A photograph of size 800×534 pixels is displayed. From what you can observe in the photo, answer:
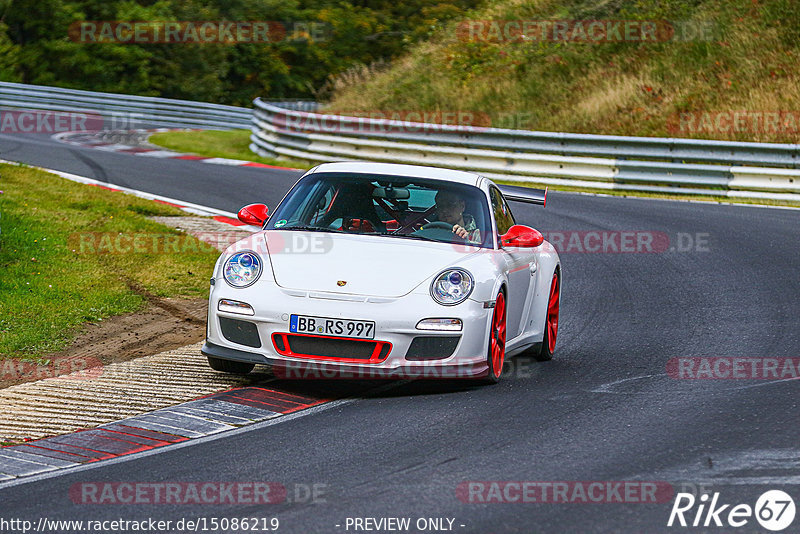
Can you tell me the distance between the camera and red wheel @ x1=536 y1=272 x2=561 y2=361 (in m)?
8.67

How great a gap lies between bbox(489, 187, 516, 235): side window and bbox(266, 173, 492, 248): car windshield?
0.14m

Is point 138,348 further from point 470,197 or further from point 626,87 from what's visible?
point 626,87

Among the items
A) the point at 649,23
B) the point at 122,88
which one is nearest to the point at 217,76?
the point at 122,88

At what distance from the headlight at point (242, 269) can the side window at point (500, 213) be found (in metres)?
1.84

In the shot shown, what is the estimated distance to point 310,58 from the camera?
48438 millimetres

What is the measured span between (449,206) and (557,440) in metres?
2.52

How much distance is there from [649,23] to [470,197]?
22758 millimetres

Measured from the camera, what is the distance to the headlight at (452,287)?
7258 mm

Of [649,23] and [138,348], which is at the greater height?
[649,23]

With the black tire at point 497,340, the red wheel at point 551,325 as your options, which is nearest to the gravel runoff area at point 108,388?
the black tire at point 497,340
